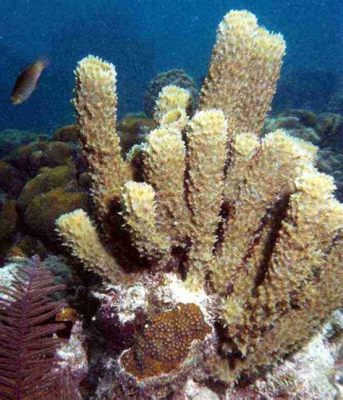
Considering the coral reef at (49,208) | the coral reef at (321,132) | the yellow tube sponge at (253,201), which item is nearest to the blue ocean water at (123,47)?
the coral reef at (49,208)

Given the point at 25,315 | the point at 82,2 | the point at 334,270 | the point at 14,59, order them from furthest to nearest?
1. the point at 82,2
2. the point at 14,59
3. the point at 334,270
4. the point at 25,315

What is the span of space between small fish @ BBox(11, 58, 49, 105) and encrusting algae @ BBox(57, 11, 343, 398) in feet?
8.52

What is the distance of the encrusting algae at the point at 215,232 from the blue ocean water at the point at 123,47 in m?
3.34

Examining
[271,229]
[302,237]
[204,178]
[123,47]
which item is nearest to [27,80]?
[204,178]

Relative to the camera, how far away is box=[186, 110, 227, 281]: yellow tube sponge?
201 cm

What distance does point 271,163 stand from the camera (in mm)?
2035

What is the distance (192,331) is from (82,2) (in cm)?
6070

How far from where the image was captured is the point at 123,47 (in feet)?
91.3

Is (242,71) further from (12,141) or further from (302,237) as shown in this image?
(12,141)

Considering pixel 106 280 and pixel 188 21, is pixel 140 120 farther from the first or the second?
pixel 188 21

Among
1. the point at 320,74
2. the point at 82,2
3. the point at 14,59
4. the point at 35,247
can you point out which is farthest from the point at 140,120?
the point at 82,2

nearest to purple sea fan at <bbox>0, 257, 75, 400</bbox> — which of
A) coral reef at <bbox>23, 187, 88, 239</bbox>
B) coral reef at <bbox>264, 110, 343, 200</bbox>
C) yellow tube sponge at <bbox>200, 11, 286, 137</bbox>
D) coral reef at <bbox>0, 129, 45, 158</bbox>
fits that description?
yellow tube sponge at <bbox>200, 11, 286, 137</bbox>

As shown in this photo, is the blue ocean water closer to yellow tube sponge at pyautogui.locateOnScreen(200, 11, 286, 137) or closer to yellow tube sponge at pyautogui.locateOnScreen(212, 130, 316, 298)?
yellow tube sponge at pyautogui.locateOnScreen(200, 11, 286, 137)

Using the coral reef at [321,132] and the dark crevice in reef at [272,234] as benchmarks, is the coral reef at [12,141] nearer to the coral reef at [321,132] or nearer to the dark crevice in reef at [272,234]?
the coral reef at [321,132]
